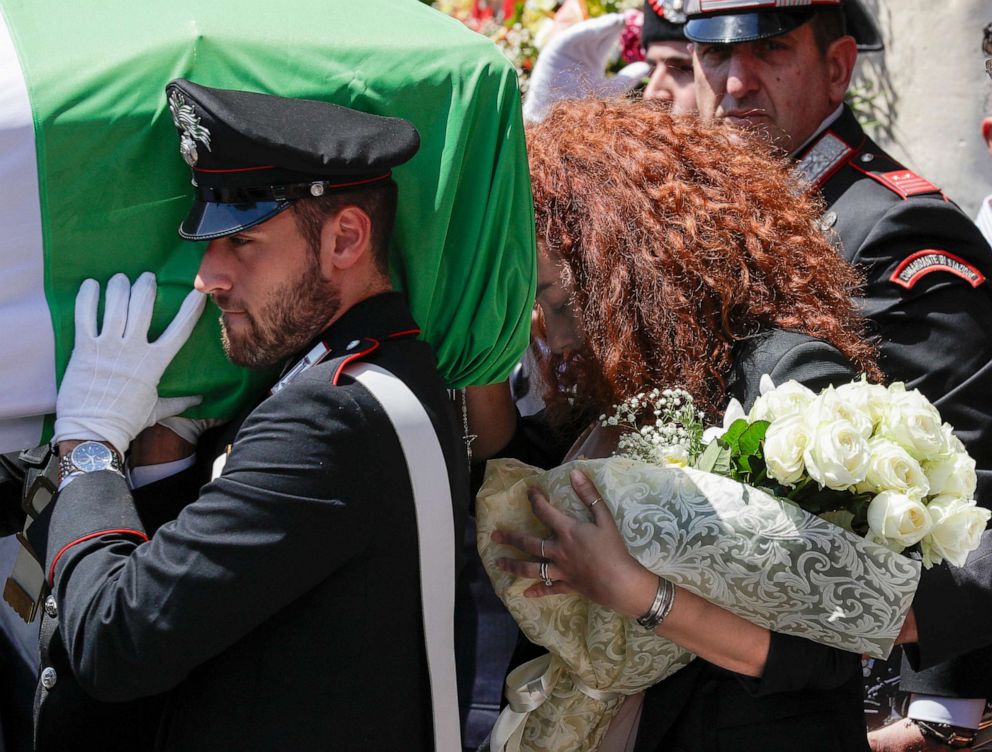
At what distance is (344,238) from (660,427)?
65 cm

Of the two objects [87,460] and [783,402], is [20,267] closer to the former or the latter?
[87,460]

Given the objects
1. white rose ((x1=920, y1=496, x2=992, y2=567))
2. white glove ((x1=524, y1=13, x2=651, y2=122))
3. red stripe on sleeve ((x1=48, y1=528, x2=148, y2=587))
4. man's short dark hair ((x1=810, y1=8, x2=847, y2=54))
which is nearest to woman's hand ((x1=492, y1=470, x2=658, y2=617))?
white rose ((x1=920, y1=496, x2=992, y2=567))

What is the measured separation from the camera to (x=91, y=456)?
1.88m

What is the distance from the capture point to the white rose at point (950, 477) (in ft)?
6.41

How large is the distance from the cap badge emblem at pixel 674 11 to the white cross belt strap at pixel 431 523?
217 cm

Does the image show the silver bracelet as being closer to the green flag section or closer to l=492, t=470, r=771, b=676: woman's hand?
l=492, t=470, r=771, b=676: woman's hand

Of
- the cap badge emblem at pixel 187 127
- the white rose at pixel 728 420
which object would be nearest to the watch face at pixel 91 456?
the cap badge emblem at pixel 187 127

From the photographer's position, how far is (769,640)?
203 cm

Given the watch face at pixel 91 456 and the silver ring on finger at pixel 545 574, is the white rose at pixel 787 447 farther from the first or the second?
the watch face at pixel 91 456

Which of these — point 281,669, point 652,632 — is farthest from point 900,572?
point 281,669

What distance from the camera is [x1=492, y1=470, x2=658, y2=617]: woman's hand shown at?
6.56 ft

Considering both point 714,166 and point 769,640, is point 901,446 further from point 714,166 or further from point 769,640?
point 714,166

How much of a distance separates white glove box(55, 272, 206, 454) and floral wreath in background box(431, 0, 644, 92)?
2.64 m

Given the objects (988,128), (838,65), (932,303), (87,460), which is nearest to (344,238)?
(87,460)
